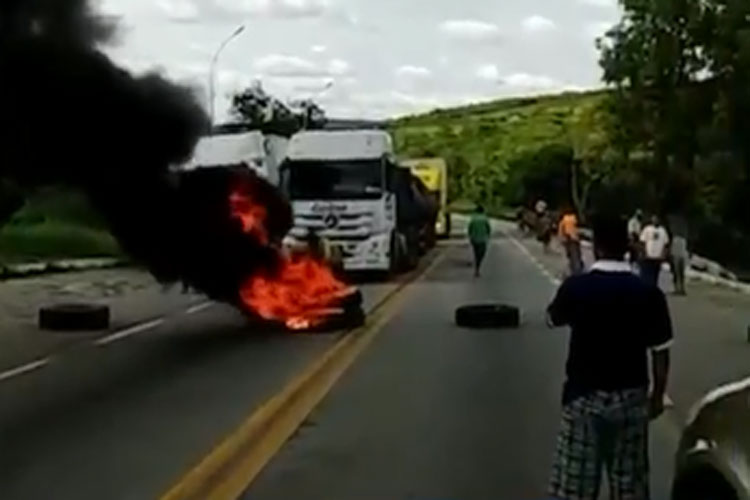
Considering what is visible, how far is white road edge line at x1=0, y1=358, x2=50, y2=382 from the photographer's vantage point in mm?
18609

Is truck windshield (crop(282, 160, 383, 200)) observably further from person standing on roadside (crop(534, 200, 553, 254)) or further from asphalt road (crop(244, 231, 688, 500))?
person standing on roadside (crop(534, 200, 553, 254))

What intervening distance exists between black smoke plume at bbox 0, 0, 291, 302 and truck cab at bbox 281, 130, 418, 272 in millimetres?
11914

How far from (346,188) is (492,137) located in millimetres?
132590

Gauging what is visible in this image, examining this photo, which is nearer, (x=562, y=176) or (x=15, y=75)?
(x=15, y=75)

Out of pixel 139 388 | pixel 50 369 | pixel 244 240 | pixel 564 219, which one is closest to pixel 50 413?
pixel 139 388

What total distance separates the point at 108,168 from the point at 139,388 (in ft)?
22.2

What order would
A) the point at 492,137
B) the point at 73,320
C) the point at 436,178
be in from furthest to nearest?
1. the point at 492,137
2. the point at 436,178
3. the point at 73,320

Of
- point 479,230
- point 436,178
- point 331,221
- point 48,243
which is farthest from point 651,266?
point 436,178

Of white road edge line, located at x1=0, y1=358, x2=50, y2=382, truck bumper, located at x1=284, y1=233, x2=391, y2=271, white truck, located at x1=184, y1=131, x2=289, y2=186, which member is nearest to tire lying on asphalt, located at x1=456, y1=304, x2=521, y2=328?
white road edge line, located at x1=0, y1=358, x2=50, y2=382

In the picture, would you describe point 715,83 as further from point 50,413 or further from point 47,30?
point 50,413

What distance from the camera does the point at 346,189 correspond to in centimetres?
3934

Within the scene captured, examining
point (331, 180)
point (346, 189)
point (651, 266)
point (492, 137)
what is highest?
point (331, 180)

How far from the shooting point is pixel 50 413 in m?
15.4

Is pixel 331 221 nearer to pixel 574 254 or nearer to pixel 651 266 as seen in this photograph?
pixel 574 254
